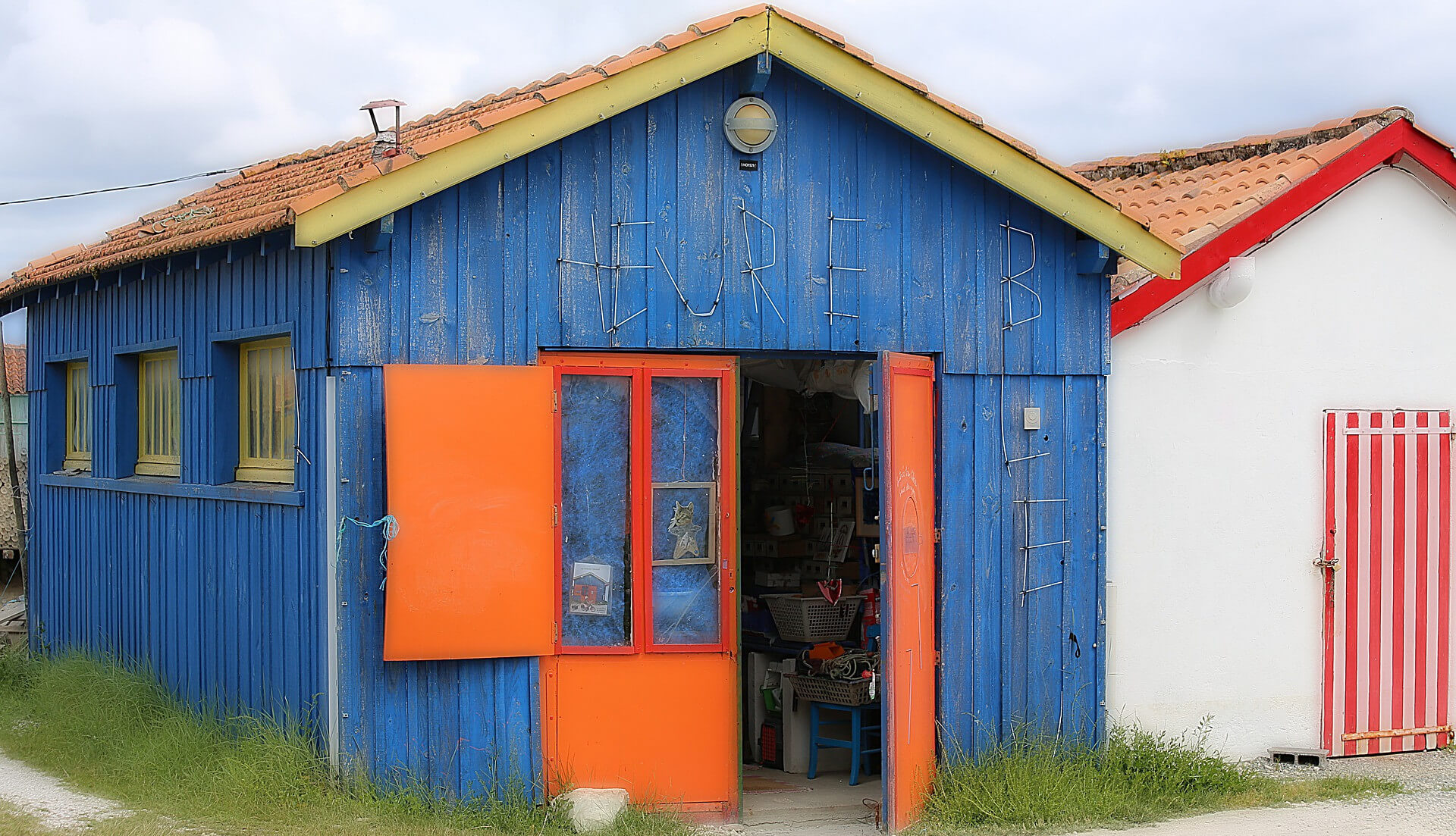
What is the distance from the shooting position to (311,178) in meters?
8.81

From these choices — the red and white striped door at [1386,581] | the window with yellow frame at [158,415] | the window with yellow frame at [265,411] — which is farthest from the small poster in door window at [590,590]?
the red and white striped door at [1386,581]

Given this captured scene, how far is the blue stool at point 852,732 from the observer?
28.9 feet

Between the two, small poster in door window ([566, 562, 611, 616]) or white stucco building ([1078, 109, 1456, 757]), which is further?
white stucco building ([1078, 109, 1456, 757])

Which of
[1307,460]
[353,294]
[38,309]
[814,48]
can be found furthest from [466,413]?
[38,309]

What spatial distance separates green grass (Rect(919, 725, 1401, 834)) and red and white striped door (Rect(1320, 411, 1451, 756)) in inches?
31.0

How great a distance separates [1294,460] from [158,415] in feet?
24.8

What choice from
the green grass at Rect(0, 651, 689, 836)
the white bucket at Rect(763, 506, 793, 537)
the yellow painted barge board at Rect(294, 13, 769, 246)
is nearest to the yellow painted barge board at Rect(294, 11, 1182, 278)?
the yellow painted barge board at Rect(294, 13, 769, 246)

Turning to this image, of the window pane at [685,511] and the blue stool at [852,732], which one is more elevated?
the window pane at [685,511]

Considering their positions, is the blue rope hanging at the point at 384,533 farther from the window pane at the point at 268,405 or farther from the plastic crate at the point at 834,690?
the plastic crate at the point at 834,690

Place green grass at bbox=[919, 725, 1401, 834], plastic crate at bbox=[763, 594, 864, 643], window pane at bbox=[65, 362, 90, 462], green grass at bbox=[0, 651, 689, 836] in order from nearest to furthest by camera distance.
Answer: green grass at bbox=[0, 651, 689, 836]
green grass at bbox=[919, 725, 1401, 834]
plastic crate at bbox=[763, 594, 864, 643]
window pane at bbox=[65, 362, 90, 462]

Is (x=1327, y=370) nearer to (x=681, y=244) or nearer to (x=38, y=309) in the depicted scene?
(x=681, y=244)

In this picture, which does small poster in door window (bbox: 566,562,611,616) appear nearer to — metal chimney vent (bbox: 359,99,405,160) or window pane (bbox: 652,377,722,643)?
window pane (bbox: 652,377,722,643)

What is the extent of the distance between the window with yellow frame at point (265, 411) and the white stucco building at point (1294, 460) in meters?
4.87

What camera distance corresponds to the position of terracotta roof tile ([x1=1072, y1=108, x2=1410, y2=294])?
8875 mm
